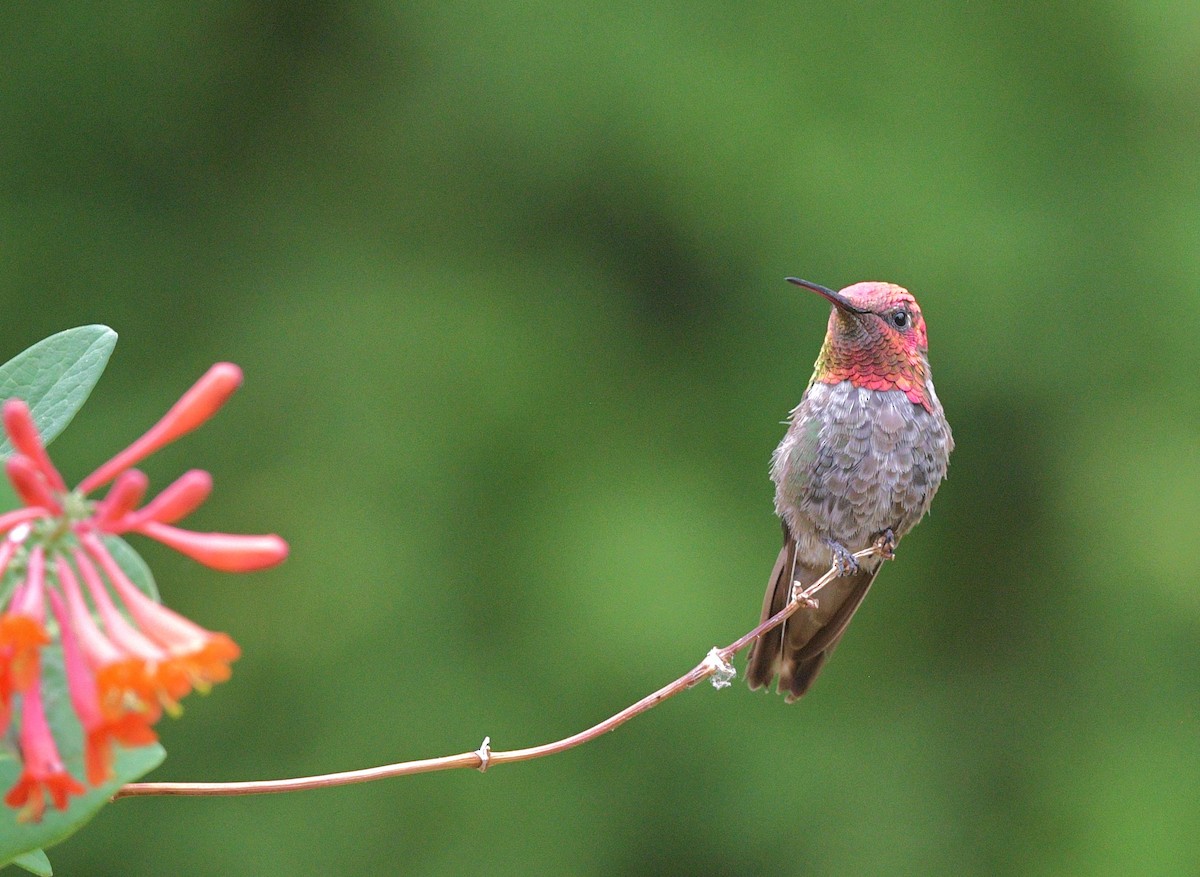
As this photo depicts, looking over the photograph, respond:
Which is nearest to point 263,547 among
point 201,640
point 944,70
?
point 201,640

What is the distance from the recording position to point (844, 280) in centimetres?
441

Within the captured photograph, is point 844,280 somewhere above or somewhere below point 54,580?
above

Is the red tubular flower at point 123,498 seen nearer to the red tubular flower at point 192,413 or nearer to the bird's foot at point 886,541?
the red tubular flower at point 192,413

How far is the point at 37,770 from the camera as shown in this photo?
842 millimetres

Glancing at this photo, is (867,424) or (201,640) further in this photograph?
(867,424)

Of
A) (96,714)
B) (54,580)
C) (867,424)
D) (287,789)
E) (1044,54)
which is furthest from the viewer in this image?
(1044,54)

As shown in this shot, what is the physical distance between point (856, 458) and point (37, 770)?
2.37m

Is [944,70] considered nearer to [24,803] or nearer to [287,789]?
[287,789]

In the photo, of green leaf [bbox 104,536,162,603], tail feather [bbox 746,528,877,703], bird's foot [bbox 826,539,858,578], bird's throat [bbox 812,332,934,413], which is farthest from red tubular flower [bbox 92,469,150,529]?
bird's throat [bbox 812,332,934,413]

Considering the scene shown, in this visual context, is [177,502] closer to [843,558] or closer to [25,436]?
[25,436]

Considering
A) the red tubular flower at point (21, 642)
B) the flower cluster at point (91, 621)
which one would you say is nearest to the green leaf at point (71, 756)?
the flower cluster at point (91, 621)

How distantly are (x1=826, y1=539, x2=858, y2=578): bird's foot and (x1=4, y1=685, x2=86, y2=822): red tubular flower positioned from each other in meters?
1.90

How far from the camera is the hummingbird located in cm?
296

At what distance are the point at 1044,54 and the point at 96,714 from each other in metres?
4.82
